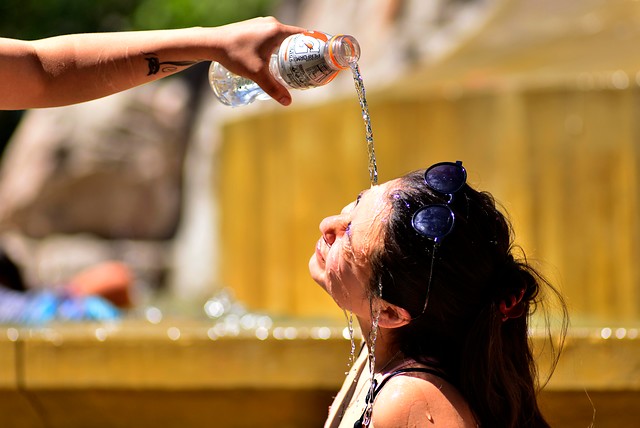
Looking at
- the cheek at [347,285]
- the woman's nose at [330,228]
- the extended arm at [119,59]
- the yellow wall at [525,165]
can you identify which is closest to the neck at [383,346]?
the cheek at [347,285]

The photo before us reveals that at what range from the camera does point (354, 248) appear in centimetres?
204

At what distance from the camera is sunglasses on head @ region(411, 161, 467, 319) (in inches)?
75.5

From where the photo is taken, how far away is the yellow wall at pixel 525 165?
469 cm

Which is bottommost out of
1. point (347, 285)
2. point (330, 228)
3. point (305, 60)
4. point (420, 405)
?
point (420, 405)

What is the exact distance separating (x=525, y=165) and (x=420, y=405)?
10.00ft

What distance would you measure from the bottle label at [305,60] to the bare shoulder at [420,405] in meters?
0.58

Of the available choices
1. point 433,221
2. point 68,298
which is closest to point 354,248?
point 433,221

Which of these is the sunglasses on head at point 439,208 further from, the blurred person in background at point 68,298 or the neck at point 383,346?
the blurred person in background at point 68,298

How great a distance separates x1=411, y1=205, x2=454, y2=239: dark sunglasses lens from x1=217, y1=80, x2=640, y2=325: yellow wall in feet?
8.27

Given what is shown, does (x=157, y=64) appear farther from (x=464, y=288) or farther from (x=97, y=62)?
(x=464, y=288)

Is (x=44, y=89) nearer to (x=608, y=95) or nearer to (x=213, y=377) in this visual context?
(x=213, y=377)

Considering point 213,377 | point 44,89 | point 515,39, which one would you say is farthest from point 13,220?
point 44,89

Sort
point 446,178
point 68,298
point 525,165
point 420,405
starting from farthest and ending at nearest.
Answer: point 68,298
point 525,165
point 446,178
point 420,405

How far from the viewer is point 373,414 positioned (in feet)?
6.30
